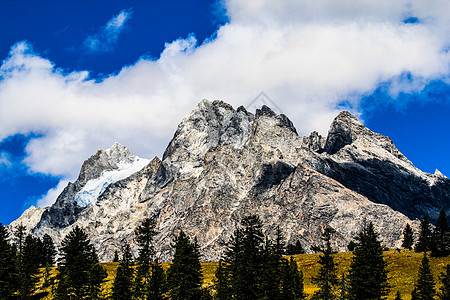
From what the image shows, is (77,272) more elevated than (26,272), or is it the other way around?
(26,272)

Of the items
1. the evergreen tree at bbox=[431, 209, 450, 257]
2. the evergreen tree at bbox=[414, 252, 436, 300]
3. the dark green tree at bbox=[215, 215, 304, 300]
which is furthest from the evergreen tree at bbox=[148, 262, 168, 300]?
the evergreen tree at bbox=[431, 209, 450, 257]

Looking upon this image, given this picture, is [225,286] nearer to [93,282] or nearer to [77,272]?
[93,282]

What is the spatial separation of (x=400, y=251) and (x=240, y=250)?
80.7m

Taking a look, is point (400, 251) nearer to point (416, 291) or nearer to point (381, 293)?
point (416, 291)

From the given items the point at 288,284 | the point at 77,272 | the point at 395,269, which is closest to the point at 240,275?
the point at 288,284

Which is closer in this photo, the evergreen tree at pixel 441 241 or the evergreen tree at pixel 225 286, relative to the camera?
the evergreen tree at pixel 225 286

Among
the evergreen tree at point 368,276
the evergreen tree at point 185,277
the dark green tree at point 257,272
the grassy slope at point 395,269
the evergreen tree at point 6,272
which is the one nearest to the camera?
the dark green tree at point 257,272

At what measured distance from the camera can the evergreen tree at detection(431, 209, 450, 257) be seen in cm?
11925

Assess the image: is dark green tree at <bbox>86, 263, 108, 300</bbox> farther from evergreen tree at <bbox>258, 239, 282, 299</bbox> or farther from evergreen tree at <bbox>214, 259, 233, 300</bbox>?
evergreen tree at <bbox>258, 239, 282, 299</bbox>

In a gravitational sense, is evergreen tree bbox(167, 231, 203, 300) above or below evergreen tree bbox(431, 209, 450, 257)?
below

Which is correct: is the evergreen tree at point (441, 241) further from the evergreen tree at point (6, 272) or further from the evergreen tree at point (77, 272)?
the evergreen tree at point (6, 272)

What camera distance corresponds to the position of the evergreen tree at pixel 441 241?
119250 millimetres

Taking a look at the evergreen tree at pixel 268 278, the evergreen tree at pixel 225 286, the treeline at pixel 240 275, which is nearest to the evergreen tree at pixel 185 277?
the treeline at pixel 240 275

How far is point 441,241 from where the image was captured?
4904 inches
